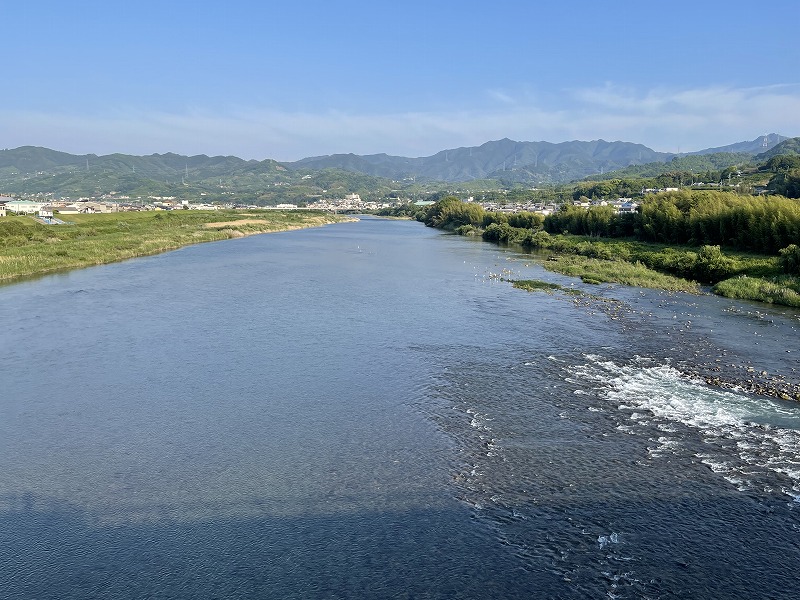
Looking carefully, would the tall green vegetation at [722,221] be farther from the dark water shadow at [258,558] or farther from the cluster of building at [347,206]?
the cluster of building at [347,206]

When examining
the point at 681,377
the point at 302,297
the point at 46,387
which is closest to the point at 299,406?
the point at 46,387

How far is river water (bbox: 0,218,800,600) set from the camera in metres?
6.55

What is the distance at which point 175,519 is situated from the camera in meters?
7.48

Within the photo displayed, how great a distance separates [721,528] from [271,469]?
603 cm

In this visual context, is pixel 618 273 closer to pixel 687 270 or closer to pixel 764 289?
pixel 687 270

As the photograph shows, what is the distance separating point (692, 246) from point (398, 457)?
29.5 m

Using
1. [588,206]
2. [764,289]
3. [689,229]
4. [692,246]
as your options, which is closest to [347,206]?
[588,206]

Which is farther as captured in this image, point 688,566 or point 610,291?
point 610,291

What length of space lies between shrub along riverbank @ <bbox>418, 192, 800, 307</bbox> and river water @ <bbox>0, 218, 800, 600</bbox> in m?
5.72

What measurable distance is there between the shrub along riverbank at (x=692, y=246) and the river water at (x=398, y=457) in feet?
18.8

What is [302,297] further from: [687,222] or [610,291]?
[687,222]

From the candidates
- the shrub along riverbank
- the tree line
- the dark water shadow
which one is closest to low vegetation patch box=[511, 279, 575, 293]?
the shrub along riverbank

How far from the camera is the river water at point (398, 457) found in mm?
6547

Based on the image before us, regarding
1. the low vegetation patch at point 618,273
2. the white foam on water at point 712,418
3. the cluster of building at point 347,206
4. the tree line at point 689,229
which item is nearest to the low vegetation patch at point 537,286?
the low vegetation patch at point 618,273
